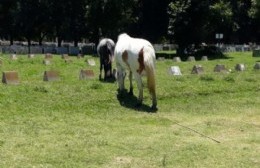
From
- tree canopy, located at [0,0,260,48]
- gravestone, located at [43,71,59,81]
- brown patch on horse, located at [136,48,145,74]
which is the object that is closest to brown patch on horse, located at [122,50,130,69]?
brown patch on horse, located at [136,48,145,74]

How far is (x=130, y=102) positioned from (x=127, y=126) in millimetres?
3127

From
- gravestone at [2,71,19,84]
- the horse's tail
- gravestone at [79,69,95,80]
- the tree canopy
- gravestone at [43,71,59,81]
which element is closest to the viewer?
the horse's tail

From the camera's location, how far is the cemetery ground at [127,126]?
8.90 meters

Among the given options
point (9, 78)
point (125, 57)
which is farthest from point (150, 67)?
point (9, 78)

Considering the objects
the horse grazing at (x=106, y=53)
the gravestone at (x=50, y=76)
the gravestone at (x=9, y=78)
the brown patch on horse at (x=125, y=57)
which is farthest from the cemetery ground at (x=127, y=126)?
the brown patch on horse at (x=125, y=57)

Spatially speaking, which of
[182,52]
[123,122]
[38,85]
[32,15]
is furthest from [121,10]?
[123,122]

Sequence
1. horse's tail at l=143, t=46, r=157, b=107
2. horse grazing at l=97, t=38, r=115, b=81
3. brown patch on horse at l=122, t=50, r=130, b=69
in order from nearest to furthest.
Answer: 1. horse's tail at l=143, t=46, r=157, b=107
2. brown patch on horse at l=122, t=50, r=130, b=69
3. horse grazing at l=97, t=38, r=115, b=81

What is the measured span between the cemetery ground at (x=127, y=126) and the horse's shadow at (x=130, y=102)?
3 centimetres

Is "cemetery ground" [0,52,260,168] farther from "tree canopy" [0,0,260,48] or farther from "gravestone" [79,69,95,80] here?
"tree canopy" [0,0,260,48]

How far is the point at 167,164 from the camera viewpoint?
28.2 ft

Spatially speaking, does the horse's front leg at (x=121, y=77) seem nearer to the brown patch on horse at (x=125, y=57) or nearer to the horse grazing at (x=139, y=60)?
the horse grazing at (x=139, y=60)

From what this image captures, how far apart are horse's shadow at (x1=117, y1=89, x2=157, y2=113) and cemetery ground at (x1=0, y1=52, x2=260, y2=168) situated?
3 cm

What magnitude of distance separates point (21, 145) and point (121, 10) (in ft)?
119

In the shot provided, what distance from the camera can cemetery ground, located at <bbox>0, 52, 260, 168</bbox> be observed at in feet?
29.2
